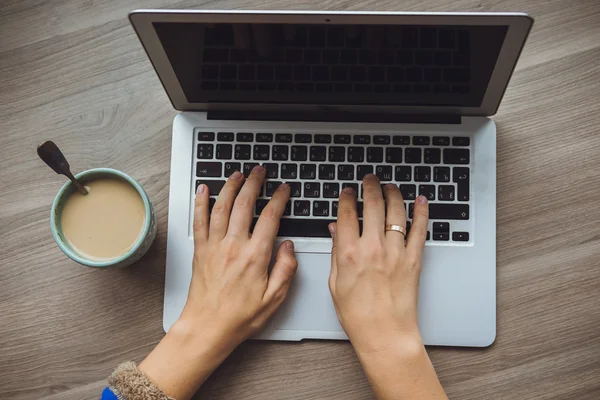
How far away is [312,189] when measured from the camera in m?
0.71

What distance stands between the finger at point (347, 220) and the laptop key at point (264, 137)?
0.12m

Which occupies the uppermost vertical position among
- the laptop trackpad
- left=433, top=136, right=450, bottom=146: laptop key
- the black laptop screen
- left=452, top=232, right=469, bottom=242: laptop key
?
the black laptop screen

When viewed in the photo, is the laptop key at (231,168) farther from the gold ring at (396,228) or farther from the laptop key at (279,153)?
the gold ring at (396,228)

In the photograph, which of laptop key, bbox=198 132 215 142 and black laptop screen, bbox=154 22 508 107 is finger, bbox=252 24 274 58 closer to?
black laptop screen, bbox=154 22 508 107

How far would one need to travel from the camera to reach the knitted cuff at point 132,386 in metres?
0.65

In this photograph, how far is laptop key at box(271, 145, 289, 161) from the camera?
0.71 meters

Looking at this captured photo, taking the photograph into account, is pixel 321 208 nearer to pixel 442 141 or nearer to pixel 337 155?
pixel 337 155

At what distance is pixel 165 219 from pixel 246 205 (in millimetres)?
123

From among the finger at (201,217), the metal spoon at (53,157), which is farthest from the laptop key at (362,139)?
the metal spoon at (53,157)

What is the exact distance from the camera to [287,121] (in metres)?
0.72

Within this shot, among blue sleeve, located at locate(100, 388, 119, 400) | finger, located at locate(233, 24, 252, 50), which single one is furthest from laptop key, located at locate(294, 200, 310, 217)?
blue sleeve, located at locate(100, 388, 119, 400)

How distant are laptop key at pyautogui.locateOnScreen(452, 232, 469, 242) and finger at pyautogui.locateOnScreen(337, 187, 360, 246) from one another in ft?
0.41

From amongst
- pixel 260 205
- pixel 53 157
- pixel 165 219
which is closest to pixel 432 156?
pixel 260 205

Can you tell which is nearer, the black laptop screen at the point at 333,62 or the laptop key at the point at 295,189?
the black laptop screen at the point at 333,62
